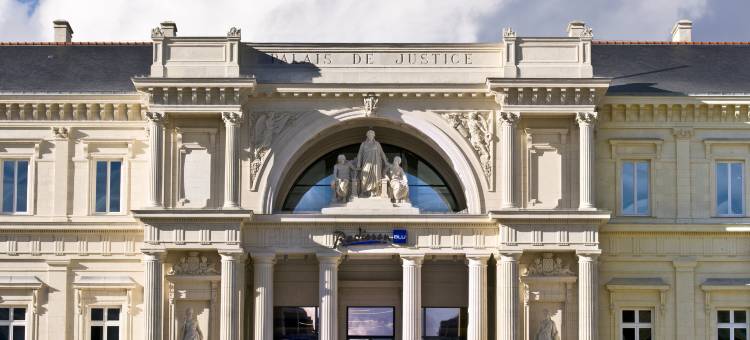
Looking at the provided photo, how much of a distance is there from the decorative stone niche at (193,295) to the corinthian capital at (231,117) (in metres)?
4.22

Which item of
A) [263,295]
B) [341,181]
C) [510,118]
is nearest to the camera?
[510,118]

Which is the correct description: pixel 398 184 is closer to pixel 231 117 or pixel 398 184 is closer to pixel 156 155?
pixel 231 117

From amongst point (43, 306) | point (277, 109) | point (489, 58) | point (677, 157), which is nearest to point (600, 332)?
point (677, 157)

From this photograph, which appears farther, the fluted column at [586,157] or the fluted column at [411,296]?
the fluted column at [411,296]

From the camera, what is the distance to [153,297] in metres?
42.6

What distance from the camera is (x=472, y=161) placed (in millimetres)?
43969

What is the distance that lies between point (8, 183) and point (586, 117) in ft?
61.8

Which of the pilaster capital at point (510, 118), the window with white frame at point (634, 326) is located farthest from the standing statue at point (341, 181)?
the window with white frame at point (634, 326)

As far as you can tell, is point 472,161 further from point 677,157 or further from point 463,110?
point 677,157

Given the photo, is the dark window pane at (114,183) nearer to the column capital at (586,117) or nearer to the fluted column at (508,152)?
the fluted column at (508,152)

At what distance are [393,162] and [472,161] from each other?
9.20 feet

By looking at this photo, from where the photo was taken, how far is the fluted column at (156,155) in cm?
4306

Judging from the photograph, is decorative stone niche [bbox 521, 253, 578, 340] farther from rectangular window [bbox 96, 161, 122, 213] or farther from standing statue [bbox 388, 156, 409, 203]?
rectangular window [bbox 96, 161, 122, 213]

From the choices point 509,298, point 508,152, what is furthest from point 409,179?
point 509,298
